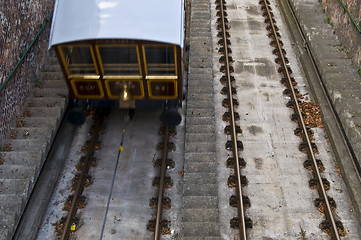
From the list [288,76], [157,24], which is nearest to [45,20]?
[157,24]

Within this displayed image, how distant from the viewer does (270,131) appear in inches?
424

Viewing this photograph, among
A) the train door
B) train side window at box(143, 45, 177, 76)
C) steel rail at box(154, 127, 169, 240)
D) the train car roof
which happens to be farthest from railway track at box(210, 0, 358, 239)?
the train car roof

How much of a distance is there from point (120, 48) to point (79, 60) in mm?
1197

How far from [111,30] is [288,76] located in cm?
717

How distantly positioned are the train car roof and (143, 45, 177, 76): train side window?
322 millimetres

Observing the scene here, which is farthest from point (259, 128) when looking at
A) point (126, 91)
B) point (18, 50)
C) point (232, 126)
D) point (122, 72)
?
point (18, 50)

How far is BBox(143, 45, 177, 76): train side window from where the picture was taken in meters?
8.66

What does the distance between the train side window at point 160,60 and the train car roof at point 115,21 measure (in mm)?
322

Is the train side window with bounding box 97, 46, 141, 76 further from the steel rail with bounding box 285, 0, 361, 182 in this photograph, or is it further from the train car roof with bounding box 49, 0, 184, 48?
the steel rail with bounding box 285, 0, 361, 182

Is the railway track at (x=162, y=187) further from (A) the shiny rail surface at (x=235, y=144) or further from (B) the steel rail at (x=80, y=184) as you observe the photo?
(B) the steel rail at (x=80, y=184)

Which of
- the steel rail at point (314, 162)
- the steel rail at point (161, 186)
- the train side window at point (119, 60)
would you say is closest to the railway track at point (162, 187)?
the steel rail at point (161, 186)

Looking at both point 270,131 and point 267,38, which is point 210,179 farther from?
point 267,38

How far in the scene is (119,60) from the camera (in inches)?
348

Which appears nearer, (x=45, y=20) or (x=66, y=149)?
(x=66, y=149)
